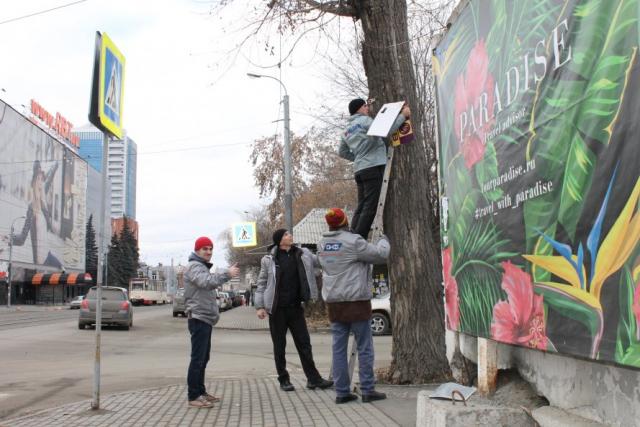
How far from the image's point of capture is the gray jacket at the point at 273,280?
6641 mm

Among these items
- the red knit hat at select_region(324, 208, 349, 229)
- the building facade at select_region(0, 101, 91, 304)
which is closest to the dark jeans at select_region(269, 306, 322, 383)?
the red knit hat at select_region(324, 208, 349, 229)

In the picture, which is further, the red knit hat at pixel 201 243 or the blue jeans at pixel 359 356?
the red knit hat at pixel 201 243

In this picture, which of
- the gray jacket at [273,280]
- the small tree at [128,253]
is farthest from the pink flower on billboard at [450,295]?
the small tree at [128,253]

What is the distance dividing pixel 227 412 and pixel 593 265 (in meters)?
4.26

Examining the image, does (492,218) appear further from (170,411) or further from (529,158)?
(170,411)

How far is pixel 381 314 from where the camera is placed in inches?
679

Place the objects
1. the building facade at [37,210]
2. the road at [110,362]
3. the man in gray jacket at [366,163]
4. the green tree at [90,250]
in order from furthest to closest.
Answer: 1. the green tree at [90,250]
2. the building facade at [37,210]
3. the road at [110,362]
4. the man in gray jacket at [366,163]

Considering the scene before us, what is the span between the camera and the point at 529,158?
3068mm

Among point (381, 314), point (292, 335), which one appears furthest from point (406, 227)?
point (381, 314)

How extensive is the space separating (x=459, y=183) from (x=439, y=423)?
1.63m

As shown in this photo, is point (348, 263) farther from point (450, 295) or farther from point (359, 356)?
point (450, 295)

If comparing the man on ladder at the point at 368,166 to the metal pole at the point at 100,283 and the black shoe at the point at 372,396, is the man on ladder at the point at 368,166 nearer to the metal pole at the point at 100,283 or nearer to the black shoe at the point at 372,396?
the black shoe at the point at 372,396

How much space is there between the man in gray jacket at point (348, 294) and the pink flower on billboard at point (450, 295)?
0.91 m

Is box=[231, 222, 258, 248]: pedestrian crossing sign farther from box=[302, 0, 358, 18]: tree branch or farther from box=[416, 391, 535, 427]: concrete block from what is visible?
box=[416, 391, 535, 427]: concrete block
